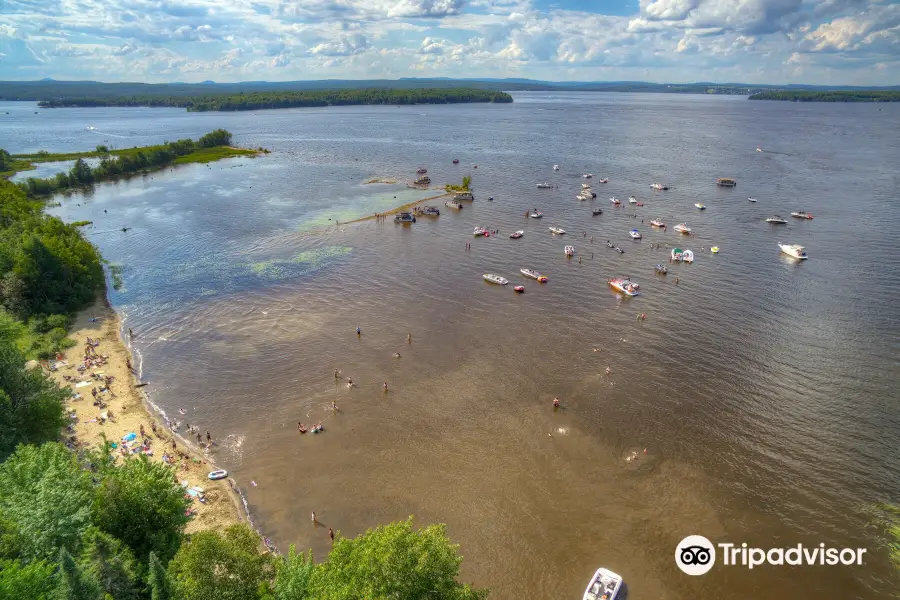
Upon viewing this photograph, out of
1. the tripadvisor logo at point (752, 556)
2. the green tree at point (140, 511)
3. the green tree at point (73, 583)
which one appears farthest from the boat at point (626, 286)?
the green tree at point (73, 583)

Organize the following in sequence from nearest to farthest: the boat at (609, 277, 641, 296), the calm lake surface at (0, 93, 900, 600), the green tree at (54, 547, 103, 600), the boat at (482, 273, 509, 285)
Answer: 1. the green tree at (54, 547, 103, 600)
2. the calm lake surface at (0, 93, 900, 600)
3. the boat at (609, 277, 641, 296)
4. the boat at (482, 273, 509, 285)

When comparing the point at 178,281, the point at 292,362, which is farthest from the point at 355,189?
the point at 292,362

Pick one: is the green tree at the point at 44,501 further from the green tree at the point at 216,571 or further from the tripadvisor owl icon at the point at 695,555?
the tripadvisor owl icon at the point at 695,555

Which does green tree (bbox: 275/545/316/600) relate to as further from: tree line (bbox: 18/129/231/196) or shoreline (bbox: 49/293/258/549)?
tree line (bbox: 18/129/231/196)

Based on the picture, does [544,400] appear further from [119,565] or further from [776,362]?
[119,565]

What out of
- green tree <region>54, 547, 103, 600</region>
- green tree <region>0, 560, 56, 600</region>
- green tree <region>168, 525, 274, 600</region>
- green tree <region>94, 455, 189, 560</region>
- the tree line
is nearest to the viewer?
green tree <region>54, 547, 103, 600</region>

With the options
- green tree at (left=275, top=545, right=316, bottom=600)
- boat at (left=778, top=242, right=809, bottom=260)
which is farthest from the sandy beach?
boat at (left=778, top=242, right=809, bottom=260)

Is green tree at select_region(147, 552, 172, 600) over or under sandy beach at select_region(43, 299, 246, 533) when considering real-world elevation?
over

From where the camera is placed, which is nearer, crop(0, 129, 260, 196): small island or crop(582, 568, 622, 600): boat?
crop(582, 568, 622, 600): boat
